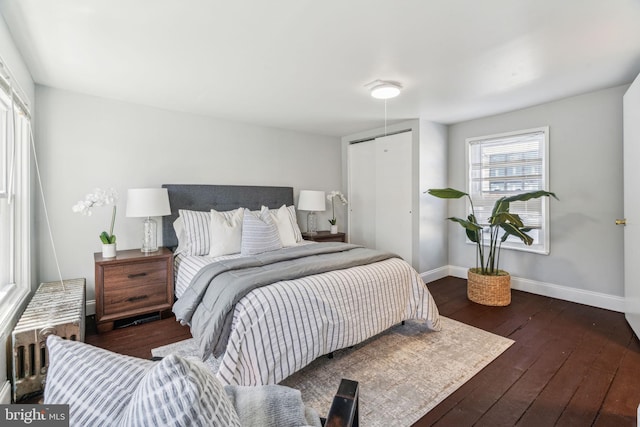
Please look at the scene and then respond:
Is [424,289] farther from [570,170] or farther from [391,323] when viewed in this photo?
[570,170]

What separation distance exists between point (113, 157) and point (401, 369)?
11.1 feet

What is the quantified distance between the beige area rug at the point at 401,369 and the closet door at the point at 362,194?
217cm

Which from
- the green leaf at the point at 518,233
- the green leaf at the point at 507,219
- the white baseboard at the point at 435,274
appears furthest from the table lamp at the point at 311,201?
the green leaf at the point at 518,233

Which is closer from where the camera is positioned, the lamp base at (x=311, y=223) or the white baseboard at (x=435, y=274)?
the white baseboard at (x=435, y=274)

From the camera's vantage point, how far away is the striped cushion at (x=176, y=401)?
495mm

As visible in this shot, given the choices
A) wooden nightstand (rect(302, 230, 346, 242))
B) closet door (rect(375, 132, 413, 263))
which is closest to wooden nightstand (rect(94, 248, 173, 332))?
wooden nightstand (rect(302, 230, 346, 242))

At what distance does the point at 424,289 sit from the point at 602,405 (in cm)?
123

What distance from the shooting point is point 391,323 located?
239cm

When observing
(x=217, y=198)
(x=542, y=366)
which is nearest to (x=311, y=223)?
(x=217, y=198)

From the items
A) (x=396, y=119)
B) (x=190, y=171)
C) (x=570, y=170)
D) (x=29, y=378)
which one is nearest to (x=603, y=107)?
(x=570, y=170)

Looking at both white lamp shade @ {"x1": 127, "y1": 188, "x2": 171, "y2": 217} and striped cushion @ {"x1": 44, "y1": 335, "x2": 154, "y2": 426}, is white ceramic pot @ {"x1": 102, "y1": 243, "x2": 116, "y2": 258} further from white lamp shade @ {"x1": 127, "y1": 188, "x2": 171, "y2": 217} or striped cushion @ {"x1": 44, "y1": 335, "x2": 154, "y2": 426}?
striped cushion @ {"x1": 44, "y1": 335, "x2": 154, "y2": 426}

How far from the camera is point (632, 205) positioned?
2402 mm

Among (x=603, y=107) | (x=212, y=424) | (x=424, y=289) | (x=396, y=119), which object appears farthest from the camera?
(x=396, y=119)

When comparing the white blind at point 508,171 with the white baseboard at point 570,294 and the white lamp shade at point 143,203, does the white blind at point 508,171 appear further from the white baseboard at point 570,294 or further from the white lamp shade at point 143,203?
the white lamp shade at point 143,203
